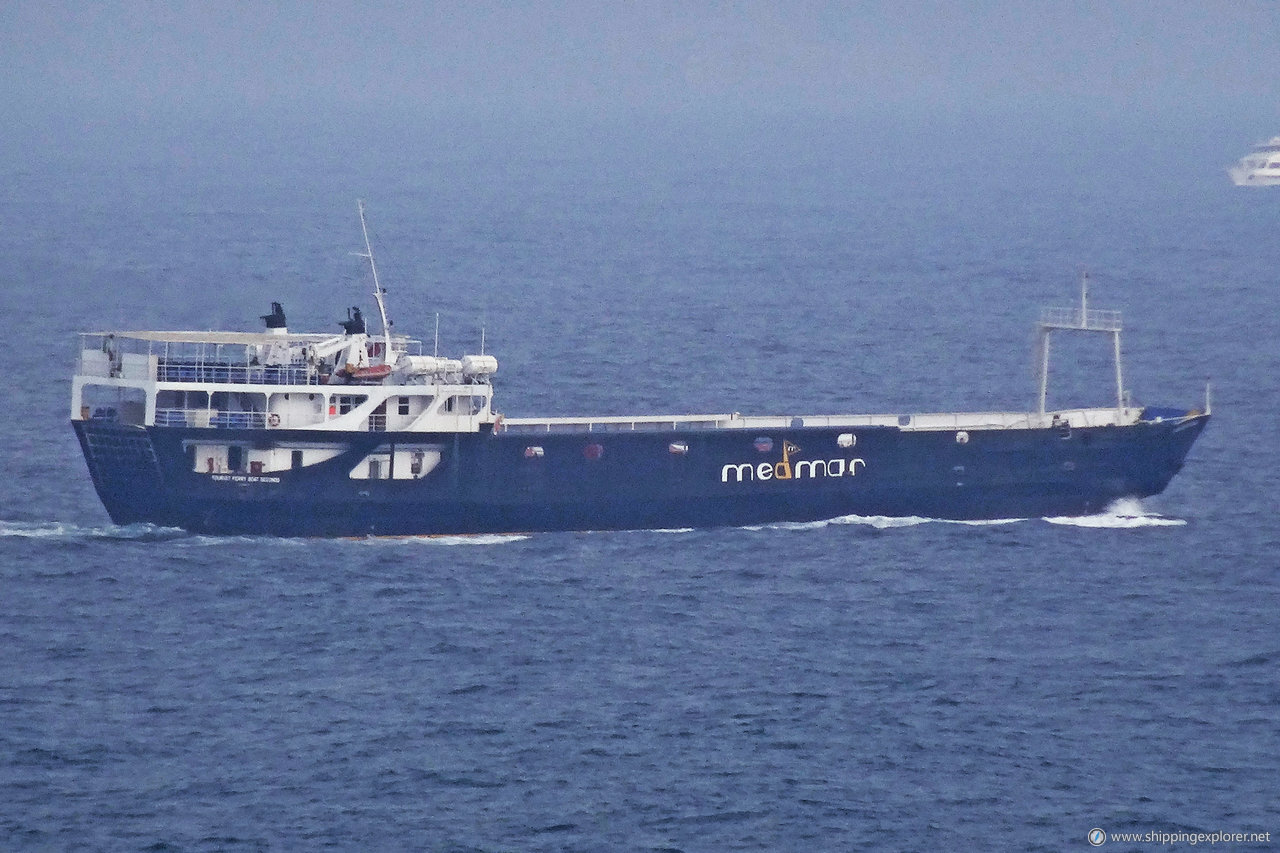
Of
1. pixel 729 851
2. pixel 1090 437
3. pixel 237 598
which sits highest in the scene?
pixel 1090 437

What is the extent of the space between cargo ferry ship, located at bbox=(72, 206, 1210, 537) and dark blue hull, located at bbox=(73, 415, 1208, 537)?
71 millimetres

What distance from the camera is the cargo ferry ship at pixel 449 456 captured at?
265 feet

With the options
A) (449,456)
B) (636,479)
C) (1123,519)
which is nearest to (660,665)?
(636,479)

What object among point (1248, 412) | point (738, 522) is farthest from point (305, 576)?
point (1248, 412)

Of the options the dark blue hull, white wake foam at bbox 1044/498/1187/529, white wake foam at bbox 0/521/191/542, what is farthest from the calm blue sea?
the dark blue hull

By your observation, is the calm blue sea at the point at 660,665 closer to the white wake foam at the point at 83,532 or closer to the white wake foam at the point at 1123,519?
the white wake foam at the point at 83,532

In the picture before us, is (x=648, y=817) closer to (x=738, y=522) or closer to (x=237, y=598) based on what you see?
(x=237, y=598)

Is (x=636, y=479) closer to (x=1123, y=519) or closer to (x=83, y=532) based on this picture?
(x=1123, y=519)

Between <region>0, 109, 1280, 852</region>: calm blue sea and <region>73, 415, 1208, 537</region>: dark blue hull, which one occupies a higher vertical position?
<region>73, 415, 1208, 537</region>: dark blue hull

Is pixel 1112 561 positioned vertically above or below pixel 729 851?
above

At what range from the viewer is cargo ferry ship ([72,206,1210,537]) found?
80812 millimetres

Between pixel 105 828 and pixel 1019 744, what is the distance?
968 inches

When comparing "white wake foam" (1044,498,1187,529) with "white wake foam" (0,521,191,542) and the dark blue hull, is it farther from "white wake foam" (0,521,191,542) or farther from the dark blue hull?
"white wake foam" (0,521,191,542)

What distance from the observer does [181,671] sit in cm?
6806
